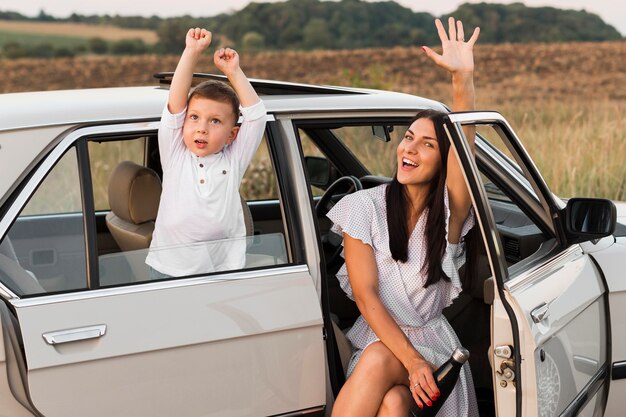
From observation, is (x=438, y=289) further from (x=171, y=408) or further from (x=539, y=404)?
(x=171, y=408)

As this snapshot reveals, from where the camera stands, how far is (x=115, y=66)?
31594mm

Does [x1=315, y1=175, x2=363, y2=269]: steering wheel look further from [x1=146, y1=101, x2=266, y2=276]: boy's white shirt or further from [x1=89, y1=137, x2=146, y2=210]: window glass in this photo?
[x1=89, y1=137, x2=146, y2=210]: window glass

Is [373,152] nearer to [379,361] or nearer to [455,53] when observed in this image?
[455,53]

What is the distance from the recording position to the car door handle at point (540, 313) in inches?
117

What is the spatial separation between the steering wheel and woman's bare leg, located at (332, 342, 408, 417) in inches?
39.1

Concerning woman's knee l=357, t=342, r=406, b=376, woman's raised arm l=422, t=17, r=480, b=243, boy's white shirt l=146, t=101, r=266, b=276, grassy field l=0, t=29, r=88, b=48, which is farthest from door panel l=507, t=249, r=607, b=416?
grassy field l=0, t=29, r=88, b=48

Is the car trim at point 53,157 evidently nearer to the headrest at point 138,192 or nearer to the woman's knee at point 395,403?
the headrest at point 138,192

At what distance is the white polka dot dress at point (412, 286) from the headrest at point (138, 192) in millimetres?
614

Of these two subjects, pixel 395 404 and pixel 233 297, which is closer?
pixel 233 297

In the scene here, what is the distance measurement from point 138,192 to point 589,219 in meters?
1.61

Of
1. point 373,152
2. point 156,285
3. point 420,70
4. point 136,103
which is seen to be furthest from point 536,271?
point 420,70

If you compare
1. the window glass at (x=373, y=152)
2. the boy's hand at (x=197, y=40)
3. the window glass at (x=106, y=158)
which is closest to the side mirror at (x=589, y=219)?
the boy's hand at (x=197, y=40)

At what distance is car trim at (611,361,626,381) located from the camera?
3660mm

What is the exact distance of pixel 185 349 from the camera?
109 inches
